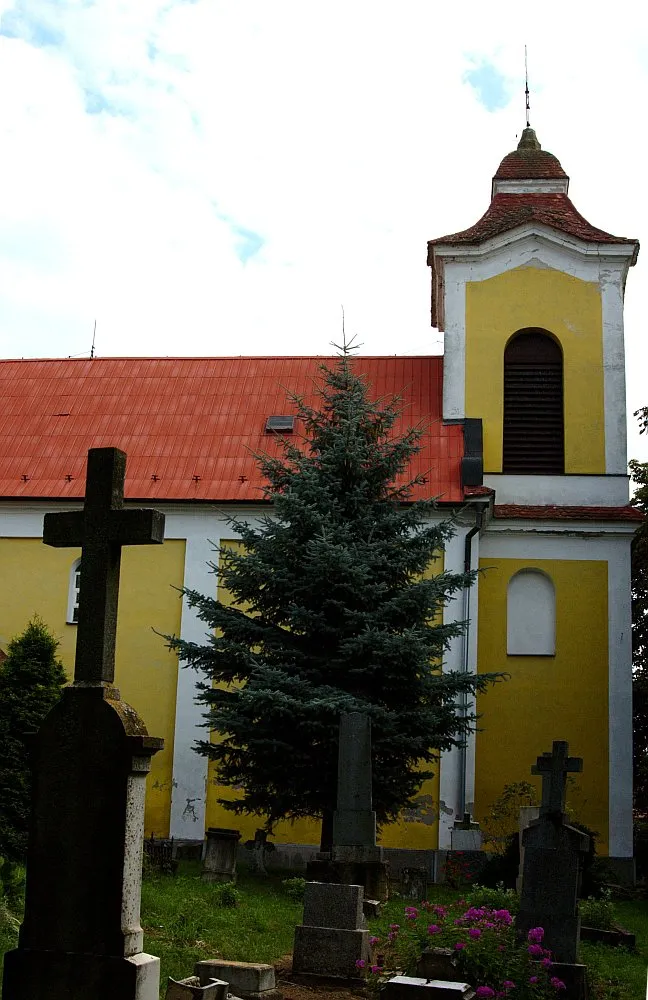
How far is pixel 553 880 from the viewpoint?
9531 mm

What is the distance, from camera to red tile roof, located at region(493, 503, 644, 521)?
64.8 feet

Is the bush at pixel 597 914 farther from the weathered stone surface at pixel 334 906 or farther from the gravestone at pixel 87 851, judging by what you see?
A: the gravestone at pixel 87 851

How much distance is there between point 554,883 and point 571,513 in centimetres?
1102

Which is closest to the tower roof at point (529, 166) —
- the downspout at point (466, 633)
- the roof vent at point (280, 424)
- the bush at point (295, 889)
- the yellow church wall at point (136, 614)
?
the roof vent at point (280, 424)

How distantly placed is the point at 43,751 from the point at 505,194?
62.5 ft

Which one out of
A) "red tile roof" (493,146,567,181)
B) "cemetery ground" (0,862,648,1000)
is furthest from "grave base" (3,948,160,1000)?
"red tile roof" (493,146,567,181)

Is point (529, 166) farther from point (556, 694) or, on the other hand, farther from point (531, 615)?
point (556, 694)

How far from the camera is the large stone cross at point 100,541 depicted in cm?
664

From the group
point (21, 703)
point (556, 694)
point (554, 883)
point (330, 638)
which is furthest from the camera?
point (556, 694)

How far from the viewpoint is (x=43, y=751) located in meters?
6.45

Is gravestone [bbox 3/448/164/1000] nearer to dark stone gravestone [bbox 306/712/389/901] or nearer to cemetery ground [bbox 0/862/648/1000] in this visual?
cemetery ground [bbox 0/862/648/1000]

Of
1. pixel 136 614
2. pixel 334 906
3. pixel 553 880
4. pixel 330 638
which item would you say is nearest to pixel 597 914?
pixel 553 880

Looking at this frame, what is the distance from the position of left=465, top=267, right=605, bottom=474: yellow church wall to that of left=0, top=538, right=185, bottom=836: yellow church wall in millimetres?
6111

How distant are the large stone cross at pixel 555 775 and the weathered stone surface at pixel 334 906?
187cm
